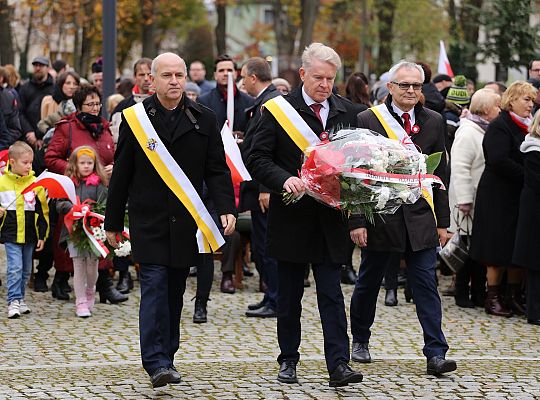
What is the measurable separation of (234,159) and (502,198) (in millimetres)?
2559

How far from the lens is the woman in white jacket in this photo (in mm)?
12555

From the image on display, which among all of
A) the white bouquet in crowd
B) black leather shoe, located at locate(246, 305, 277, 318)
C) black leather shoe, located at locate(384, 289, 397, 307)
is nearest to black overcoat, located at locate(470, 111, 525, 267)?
black leather shoe, located at locate(384, 289, 397, 307)

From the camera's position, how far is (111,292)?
12562 millimetres

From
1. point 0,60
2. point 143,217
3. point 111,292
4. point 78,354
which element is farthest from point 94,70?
point 0,60

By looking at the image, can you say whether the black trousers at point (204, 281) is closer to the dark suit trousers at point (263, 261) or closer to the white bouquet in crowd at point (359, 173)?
the dark suit trousers at point (263, 261)

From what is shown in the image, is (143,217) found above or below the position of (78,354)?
above

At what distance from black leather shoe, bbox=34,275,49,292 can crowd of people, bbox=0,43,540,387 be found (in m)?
Result: 0.45

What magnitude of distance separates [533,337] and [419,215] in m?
2.49

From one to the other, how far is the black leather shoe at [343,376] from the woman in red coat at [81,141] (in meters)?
4.67

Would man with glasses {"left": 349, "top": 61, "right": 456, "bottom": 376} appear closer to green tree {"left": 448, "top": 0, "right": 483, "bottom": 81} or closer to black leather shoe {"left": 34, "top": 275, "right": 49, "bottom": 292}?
black leather shoe {"left": 34, "top": 275, "right": 49, "bottom": 292}

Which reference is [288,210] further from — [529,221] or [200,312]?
[529,221]

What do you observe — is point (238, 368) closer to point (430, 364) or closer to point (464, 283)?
point (430, 364)

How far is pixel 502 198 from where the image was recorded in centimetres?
1215

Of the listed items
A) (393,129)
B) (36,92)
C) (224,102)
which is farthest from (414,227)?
(36,92)
